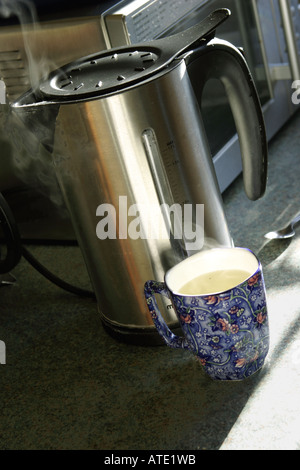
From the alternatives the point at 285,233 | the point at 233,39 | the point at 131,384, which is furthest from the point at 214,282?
the point at 233,39

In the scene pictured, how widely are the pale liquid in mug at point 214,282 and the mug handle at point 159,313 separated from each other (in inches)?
0.8

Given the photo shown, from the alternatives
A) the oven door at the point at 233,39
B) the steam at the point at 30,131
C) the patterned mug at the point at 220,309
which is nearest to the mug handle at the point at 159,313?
the patterned mug at the point at 220,309

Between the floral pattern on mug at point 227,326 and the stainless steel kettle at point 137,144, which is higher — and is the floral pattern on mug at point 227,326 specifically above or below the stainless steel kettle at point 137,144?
below

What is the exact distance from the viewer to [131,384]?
716 millimetres

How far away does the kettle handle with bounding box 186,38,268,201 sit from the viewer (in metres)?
0.71

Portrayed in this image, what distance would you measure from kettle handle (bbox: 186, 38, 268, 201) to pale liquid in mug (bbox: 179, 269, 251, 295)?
13 cm

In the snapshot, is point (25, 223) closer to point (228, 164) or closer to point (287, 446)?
point (228, 164)

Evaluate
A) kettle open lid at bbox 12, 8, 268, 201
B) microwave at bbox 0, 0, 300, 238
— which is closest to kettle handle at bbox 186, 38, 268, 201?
kettle open lid at bbox 12, 8, 268, 201

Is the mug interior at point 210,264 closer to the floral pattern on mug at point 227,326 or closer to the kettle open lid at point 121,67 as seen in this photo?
the floral pattern on mug at point 227,326

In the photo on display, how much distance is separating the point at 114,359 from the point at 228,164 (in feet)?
1.16

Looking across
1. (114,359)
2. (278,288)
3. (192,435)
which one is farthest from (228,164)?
(192,435)

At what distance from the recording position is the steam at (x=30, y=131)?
719 millimetres

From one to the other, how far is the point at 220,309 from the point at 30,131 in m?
0.25

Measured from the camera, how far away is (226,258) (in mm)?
689
